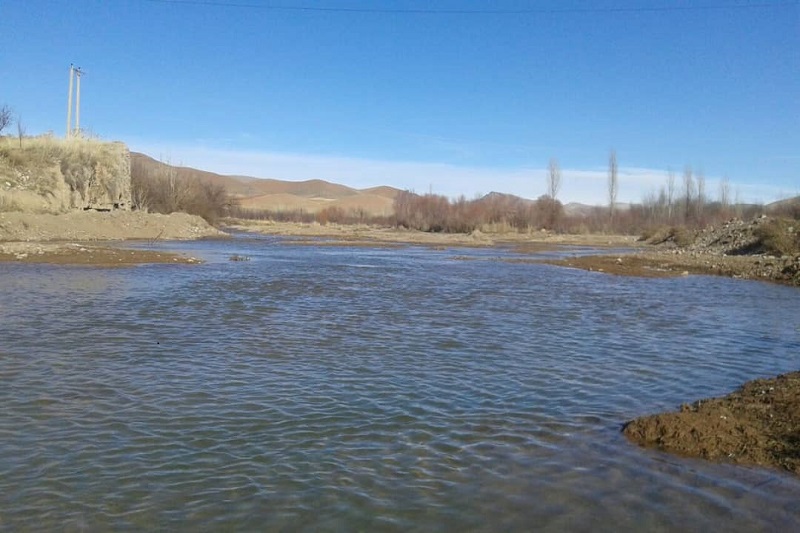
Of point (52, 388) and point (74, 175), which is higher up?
point (74, 175)

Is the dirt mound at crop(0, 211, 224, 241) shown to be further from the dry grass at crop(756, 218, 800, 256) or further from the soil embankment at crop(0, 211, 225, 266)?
the dry grass at crop(756, 218, 800, 256)

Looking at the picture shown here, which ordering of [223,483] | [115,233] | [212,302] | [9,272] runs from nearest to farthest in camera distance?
[223,483] → [212,302] → [9,272] → [115,233]

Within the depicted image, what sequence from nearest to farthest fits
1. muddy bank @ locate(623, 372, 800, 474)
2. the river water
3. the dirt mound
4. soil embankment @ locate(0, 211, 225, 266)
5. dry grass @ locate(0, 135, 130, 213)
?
the river water
muddy bank @ locate(623, 372, 800, 474)
soil embankment @ locate(0, 211, 225, 266)
the dirt mound
dry grass @ locate(0, 135, 130, 213)

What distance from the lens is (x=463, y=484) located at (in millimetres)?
5371

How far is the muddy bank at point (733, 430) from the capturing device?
6008 mm

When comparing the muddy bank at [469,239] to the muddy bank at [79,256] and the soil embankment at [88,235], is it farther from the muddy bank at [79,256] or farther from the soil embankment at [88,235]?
the muddy bank at [79,256]

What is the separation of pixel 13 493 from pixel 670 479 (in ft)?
17.7

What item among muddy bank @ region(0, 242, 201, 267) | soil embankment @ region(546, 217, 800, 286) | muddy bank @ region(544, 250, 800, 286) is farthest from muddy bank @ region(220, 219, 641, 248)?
muddy bank @ region(0, 242, 201, 267)

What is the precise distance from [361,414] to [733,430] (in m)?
3.91

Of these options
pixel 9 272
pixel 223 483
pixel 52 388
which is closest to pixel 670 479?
pixel 223 483

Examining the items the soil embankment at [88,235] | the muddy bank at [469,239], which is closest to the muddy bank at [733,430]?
the soil embankment at [88,235]

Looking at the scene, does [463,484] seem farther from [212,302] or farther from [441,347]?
[212,302]

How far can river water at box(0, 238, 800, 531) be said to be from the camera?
4.87 metres

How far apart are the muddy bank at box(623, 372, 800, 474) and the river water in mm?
241
